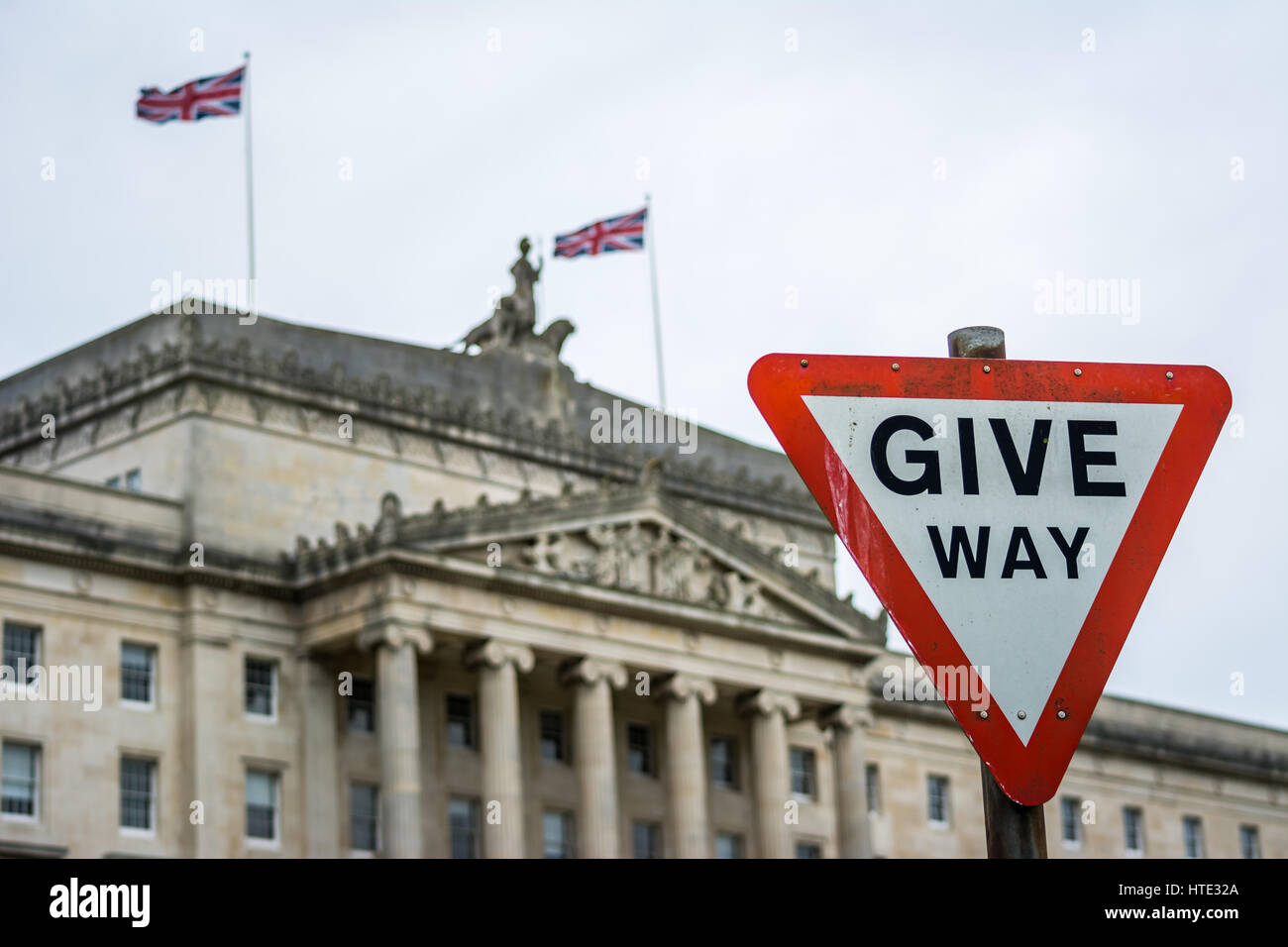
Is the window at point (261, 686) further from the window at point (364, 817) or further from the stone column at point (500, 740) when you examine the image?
the stone column at point (500, 740)

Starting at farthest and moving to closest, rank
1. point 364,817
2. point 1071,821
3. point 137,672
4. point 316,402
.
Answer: point 1071,821
point 316,402
point 364,817
point 137,672

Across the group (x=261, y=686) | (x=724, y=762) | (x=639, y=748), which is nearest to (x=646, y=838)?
(x=639, y=748)

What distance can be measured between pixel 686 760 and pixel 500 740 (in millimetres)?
7515

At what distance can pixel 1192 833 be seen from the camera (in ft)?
325

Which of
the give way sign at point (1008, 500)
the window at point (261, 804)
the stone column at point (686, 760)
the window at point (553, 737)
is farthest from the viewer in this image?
the window at point (553, 737)

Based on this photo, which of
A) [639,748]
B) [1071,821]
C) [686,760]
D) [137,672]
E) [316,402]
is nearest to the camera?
[137,672]

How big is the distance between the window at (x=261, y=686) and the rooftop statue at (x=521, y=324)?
56.5 feet

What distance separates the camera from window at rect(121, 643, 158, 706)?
67750 mm

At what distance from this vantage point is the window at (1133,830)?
96.0 metres

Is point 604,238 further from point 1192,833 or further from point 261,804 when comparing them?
point 1192,833

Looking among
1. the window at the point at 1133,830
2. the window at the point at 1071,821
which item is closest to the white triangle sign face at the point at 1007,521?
the window at the point at 1071,821

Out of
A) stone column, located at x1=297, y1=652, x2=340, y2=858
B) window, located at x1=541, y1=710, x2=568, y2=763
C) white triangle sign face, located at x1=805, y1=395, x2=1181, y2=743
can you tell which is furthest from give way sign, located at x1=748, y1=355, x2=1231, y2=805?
window, located at x1=541, y1=710, x2=568, y2=763

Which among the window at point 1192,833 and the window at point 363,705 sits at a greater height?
the window at point 363,705
